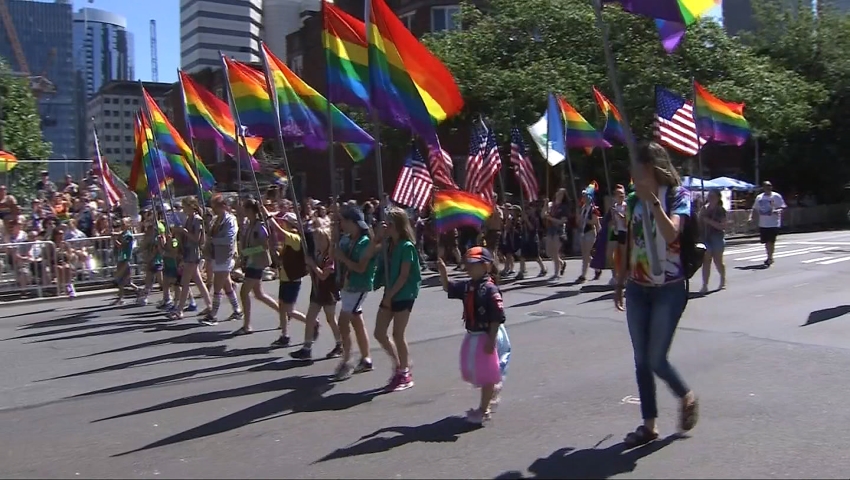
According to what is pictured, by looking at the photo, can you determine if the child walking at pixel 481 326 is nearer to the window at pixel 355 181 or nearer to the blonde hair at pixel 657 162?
the blonde hair at pixel 657 162

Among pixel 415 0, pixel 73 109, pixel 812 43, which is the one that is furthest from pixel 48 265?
pixel 73 109

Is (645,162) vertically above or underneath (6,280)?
above

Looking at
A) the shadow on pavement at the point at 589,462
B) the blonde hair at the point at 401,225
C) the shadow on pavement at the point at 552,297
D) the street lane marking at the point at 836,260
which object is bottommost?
the shadow on pavement at the point at 589,462

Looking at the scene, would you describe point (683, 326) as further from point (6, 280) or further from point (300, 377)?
point (6, 280)

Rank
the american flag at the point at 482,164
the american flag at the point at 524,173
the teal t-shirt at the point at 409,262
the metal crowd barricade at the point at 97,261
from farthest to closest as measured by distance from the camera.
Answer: the metal crowd barricade at the point at 97,261
the american flag at the point at 524,173
the american flag at the point at 482,164
the teal t-shirt at the point at 409,262

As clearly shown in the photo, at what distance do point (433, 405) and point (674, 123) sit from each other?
8920mm

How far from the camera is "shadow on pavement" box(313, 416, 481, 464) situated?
5.66 m

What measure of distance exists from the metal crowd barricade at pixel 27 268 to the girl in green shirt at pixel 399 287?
10721mm

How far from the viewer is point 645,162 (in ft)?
17.0

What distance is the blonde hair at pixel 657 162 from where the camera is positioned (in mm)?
5199

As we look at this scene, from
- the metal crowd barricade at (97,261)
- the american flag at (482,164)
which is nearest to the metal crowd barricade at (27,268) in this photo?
the metal crowd barricade at (97,261)

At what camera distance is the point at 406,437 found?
5941mm

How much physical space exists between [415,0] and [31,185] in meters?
18.6

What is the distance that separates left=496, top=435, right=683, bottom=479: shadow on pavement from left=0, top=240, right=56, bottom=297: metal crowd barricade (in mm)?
12974
